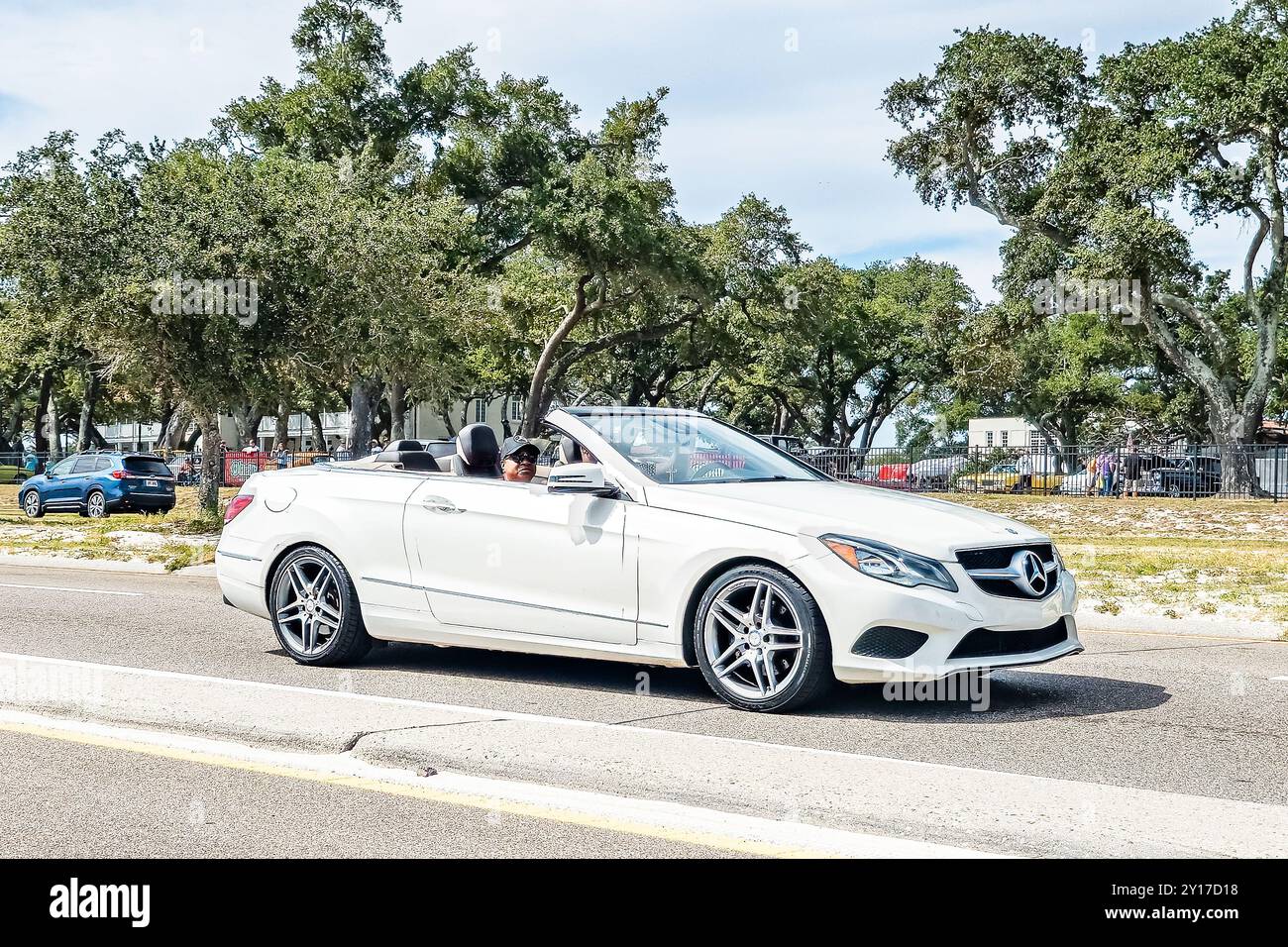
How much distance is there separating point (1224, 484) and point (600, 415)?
28974mm

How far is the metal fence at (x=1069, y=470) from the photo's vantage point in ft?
110

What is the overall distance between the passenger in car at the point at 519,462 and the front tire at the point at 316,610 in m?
1.23

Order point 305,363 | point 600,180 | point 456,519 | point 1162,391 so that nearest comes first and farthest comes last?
point 456,519, point 305,363, point 600,180, point 1162,391

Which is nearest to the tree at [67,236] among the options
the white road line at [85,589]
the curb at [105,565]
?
the curb at [105,565]

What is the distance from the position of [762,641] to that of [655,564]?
0.70 meters

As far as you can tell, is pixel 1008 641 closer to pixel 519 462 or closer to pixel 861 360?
pixel 519 462

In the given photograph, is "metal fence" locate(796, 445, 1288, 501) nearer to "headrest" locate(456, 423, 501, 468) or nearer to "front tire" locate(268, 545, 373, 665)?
"headrest" locate(456, 423, 501, 468)

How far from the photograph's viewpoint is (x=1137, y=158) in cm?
3359

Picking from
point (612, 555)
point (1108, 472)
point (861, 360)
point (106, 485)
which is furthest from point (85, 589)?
point (861, 360)

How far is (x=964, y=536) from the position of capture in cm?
639

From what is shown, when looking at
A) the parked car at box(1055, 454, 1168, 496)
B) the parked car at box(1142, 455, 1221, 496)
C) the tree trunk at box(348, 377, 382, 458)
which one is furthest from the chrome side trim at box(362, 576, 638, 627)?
the tree trunk at box(348, 377, 382, 458)
